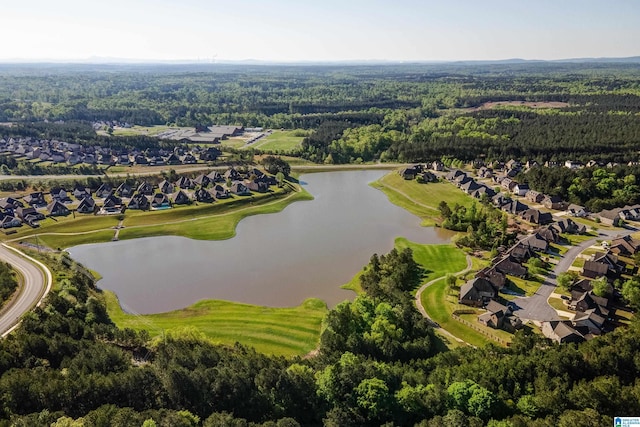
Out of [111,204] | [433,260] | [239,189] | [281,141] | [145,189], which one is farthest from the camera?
[281,141]

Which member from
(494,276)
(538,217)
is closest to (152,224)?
(494,276)

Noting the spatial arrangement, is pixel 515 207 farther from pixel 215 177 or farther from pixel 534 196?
pixel 215 177

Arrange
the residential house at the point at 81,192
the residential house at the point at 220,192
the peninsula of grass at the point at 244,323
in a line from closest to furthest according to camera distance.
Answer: the peninsula of grass at the point at 244,323, the residential house at the point at 81,192, the residential house at the point at 220,192

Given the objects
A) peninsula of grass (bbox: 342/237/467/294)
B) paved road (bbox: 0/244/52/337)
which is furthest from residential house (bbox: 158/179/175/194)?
peninsula of grass (bbox: 342/237/467/294)

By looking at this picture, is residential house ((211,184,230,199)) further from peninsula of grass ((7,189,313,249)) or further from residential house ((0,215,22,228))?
residential house ((0,215,22,228))

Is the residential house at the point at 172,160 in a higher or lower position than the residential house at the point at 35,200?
higher

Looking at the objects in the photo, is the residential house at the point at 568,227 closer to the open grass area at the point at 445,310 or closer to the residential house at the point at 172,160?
the open grass area at the point at 445,310

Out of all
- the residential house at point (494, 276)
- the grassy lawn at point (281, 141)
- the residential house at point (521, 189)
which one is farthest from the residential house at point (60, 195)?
the residential house at point (521, 189)

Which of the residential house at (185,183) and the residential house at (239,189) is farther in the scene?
the residential house at (185,183)
